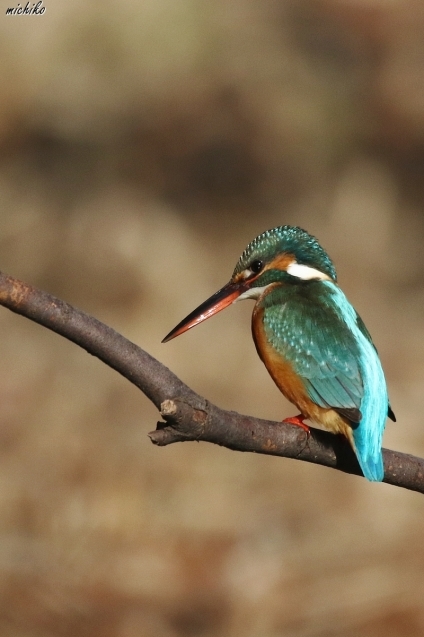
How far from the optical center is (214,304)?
2750 millimetres

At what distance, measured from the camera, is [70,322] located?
67.9 inches

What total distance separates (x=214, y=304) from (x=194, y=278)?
7.96ft

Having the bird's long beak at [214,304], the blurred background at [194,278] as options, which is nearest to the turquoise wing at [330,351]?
the bird's long beak at [214,304]

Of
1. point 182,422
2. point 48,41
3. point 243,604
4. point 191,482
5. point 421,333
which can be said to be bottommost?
point 182,422

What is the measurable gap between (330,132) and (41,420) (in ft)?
7.59

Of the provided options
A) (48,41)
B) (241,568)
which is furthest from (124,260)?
(241,568)

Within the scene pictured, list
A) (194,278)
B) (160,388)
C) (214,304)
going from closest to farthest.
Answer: (160,388) → (214,304) → (194,278)

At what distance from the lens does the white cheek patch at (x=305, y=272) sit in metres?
2.81

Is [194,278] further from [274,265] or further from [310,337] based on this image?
[310,337]

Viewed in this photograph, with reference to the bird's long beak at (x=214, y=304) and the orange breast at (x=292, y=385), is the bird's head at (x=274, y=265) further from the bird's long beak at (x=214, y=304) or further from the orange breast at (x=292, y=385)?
the orange breast at (x=292, y=385)

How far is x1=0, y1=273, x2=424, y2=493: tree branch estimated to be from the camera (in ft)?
5.56

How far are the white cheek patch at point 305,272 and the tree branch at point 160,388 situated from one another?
26.8 inches

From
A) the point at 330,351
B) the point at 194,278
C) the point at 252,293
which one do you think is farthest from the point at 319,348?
the point at 194,278

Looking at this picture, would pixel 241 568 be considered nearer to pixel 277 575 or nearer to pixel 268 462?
pixel 277 575
